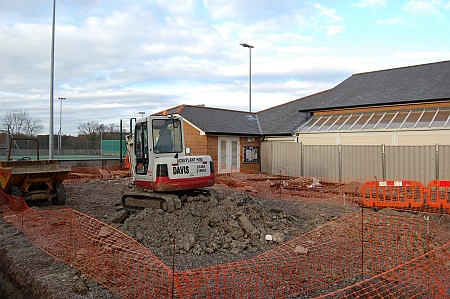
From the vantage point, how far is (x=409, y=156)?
17.7 m

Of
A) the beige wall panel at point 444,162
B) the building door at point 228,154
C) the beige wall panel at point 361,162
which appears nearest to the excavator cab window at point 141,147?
the building door at point 228,154

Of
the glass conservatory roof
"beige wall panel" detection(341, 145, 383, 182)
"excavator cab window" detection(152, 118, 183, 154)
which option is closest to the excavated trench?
"excavator cab window" detection(152, 118, 183, 154)

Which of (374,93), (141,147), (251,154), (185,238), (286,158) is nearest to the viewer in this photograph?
(185,238)

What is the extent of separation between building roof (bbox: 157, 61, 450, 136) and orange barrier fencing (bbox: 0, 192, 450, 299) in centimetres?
1313

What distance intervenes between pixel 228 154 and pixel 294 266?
16.9 meters

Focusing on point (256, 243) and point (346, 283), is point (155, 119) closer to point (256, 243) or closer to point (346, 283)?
point (256, 243)

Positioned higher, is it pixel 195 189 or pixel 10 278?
pixel 195 189

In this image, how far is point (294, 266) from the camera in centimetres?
714

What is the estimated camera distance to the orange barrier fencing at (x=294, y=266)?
19.2 ft

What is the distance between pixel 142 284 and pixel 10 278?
10.0 ft

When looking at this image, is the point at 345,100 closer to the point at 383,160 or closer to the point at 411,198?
the point at 383,160

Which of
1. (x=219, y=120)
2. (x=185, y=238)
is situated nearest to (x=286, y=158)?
(x=219, y=120)

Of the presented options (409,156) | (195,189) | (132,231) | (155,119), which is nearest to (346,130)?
(409,156)

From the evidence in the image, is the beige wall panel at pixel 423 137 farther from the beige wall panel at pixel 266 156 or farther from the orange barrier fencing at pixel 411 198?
the beige wall panel at pixel 266 156
